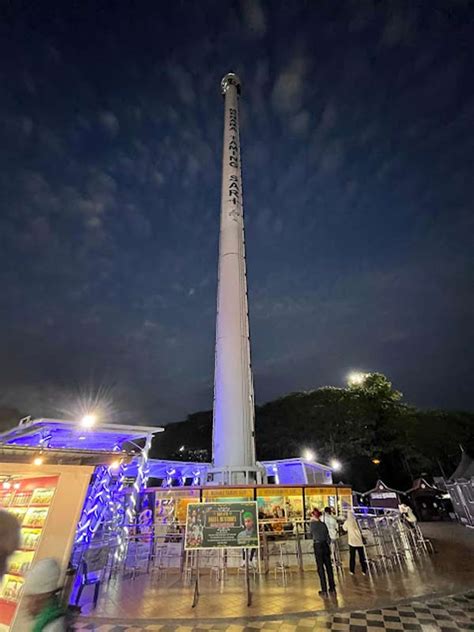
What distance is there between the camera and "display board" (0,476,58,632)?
12.1ft

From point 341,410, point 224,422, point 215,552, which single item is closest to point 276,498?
point 215,552

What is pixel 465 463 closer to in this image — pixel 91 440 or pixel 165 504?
pixel 165 504

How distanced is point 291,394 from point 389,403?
370 inches

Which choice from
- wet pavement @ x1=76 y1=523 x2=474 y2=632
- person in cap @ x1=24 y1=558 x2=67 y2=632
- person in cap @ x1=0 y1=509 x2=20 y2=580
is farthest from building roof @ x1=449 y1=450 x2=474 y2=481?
person in cap @ x1=0 y1=509 x2=20 y2=580

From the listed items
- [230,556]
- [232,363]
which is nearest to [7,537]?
[230,556]

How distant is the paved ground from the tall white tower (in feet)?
20.0

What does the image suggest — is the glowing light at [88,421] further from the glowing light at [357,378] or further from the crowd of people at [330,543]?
the glowing light at [357,378]

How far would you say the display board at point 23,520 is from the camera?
3688 mm

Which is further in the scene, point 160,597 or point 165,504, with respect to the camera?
point 165,504

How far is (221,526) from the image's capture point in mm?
6352

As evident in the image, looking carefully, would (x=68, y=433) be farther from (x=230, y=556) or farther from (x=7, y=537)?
(x=7, y=537)

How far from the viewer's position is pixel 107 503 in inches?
396

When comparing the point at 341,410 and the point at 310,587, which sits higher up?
the point at 341,410

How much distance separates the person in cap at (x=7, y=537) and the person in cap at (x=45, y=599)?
0.36 meters
